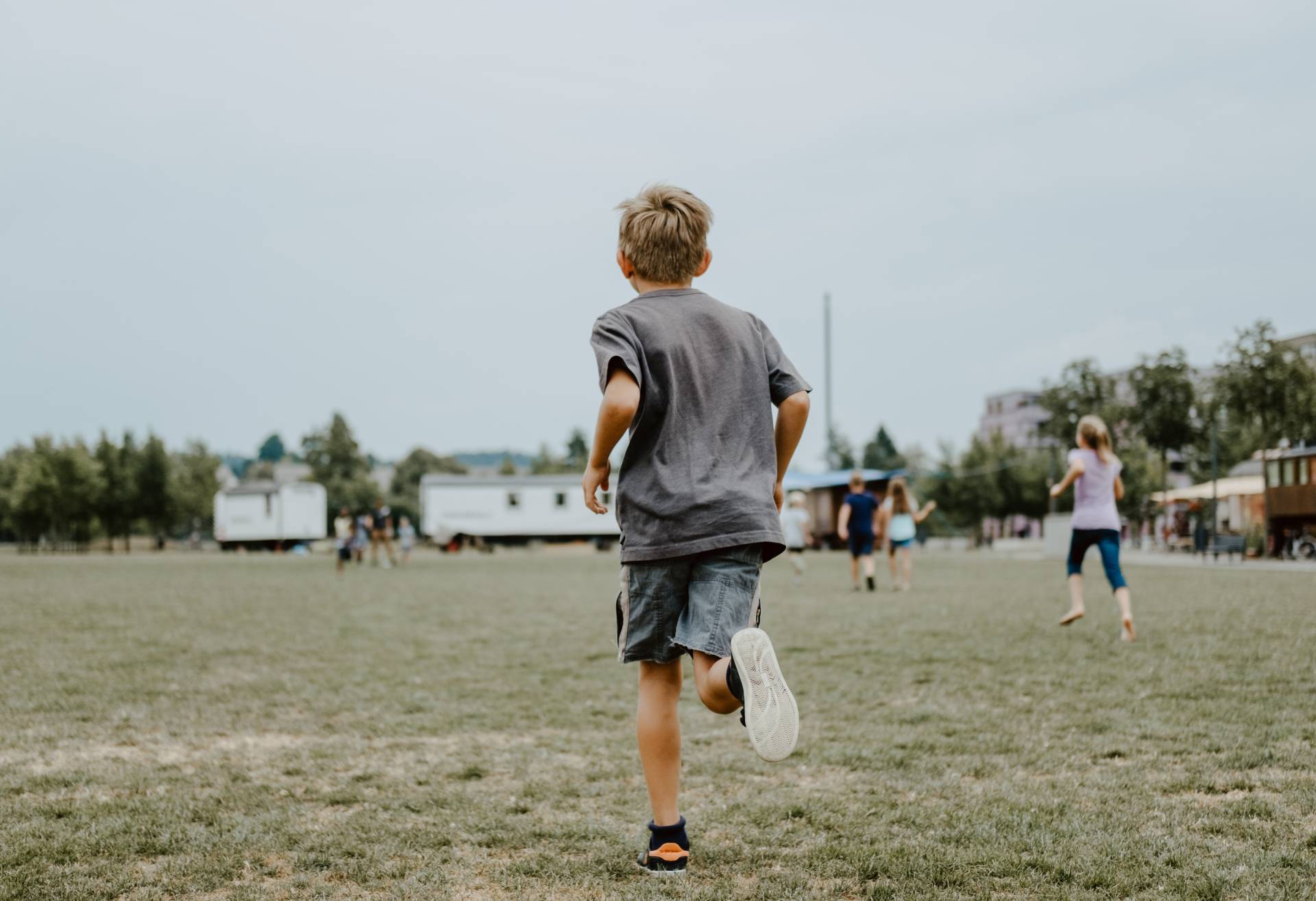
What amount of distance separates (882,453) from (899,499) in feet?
328

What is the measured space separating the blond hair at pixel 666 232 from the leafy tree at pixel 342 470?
261 ft

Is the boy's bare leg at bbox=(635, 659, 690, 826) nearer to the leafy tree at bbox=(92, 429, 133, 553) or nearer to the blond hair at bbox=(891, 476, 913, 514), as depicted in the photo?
the blond hair at bbox=(891, 476, 913, 514)

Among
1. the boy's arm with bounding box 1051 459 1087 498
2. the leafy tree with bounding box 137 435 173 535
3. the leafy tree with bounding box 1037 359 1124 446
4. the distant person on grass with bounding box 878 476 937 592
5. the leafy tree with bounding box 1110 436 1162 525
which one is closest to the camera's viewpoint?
the boy's arm with bounding box 1051 459 1087 498

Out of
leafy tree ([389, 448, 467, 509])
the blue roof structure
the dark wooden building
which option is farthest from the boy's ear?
leafy tree ([389, 448, 467, 509])

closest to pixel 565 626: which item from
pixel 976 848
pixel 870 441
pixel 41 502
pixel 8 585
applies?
pixel 976 848

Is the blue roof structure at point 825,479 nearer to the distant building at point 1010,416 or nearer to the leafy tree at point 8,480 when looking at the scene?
the leafy tree at point 8,480

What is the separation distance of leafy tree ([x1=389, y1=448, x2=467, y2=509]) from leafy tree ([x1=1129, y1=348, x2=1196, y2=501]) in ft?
221

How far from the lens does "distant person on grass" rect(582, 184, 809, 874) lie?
3074 mm

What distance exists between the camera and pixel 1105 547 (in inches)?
353

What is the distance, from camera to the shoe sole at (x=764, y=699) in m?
2.83

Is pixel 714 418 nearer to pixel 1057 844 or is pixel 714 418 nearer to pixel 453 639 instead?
pixel 1057 844

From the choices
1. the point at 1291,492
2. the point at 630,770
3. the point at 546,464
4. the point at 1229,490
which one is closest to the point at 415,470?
the point at 546,464

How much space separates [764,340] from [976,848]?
1.69 meters

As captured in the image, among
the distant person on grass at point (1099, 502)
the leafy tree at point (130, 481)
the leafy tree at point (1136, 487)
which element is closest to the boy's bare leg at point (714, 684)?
the distant person on grass at point (1099, 502)
